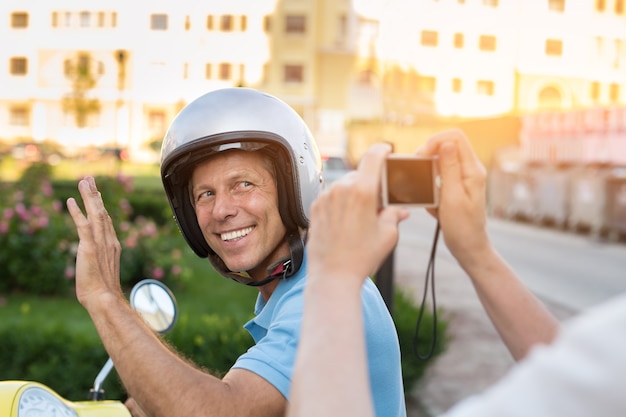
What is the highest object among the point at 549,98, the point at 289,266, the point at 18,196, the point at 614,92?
the point at 614,92

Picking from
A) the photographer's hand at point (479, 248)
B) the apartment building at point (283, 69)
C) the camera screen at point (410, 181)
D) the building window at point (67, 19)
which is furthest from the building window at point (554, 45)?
the camera screen at point (410, 181)

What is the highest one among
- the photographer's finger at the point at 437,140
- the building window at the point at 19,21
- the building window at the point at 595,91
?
the building window at the point at 19,21

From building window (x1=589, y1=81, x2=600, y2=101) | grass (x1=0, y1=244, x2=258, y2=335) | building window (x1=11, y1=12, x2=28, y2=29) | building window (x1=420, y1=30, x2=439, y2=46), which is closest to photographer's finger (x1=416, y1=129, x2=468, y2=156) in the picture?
grass (x1=0, y1=244, x2=258, y2=335)

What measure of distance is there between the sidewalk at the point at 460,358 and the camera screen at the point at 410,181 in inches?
178

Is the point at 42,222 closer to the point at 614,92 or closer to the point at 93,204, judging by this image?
the point at 93,204

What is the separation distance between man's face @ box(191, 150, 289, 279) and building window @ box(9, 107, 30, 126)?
171 feet

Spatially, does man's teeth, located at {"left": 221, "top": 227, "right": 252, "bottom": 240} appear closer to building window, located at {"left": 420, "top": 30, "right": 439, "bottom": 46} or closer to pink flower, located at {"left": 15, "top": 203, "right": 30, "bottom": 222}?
pink flower, located at {"left": 15, "top": 203, "right": 30, "bottom": 222}

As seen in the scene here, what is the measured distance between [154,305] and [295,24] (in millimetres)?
51620

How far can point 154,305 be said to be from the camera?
233cm

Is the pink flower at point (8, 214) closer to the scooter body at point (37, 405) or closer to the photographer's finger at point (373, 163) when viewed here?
the scooter body at point (37, 405)

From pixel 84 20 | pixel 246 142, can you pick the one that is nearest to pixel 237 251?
pixel 246 142

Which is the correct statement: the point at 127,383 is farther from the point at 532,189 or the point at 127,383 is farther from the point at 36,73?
the point at 36,73

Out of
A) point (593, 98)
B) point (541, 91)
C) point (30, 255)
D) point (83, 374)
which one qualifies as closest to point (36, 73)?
point (541, 91)

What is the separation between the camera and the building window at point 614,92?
50013mm
